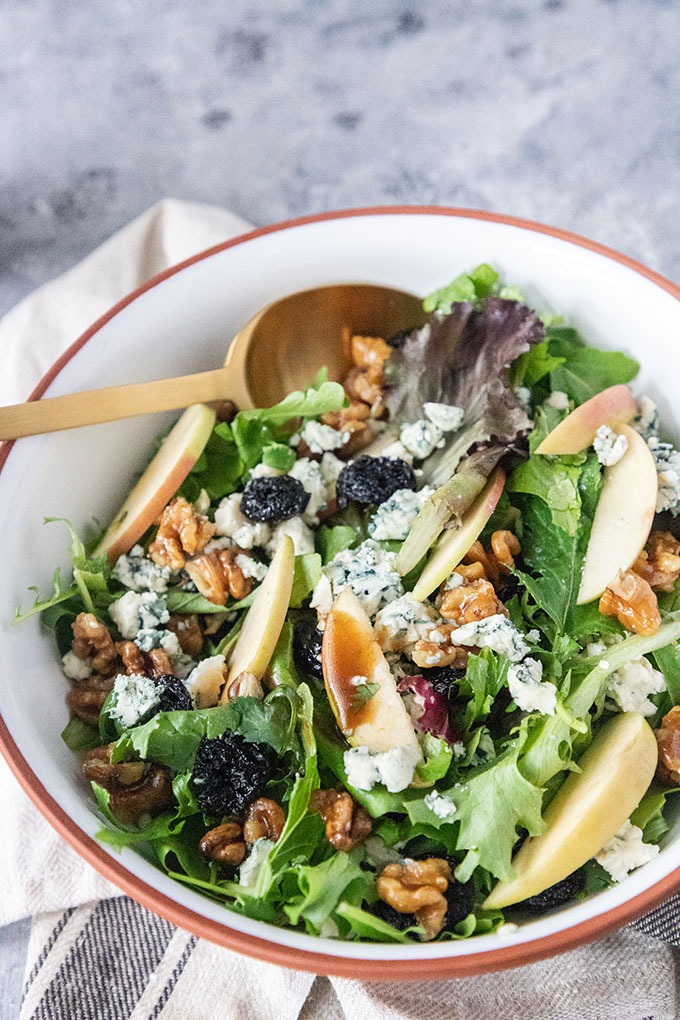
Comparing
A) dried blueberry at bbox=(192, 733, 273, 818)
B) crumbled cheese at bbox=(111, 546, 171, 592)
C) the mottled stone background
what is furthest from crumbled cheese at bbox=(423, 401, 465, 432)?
the mottled stone background

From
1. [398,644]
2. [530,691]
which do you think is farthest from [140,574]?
[530,691]

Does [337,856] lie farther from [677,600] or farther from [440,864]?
[677,600]

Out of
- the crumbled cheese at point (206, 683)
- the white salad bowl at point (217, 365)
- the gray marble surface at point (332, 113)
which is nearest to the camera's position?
the white salad bowl at point (217, 365)

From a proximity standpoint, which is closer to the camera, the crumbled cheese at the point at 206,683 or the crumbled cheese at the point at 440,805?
the crumbled cheese at the point at 440,805

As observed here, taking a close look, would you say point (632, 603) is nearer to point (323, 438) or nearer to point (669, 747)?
point (669, 747)

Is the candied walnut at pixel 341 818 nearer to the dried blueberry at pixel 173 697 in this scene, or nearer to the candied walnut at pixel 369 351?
the dried blueberry at pixel 173 697

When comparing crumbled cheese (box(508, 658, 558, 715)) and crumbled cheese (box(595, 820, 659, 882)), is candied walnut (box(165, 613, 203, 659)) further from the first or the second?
crumbled cheese (box(595, 820, 659, 882))

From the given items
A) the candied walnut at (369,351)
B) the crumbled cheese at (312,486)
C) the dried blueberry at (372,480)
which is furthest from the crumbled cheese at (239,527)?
the candied walnut at (369,351)
